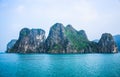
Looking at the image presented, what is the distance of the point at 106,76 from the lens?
4756 cm

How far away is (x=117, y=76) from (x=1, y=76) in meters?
30.2

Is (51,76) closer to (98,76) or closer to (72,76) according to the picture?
(72,76)

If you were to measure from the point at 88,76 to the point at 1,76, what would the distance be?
23.1m

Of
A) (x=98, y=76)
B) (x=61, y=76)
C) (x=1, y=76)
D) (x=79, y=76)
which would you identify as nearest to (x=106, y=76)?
(x=98, y=76)

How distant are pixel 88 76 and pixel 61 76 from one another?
23.3ft

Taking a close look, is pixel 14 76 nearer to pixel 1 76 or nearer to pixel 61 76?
pixel 1 76

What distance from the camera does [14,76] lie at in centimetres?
4997

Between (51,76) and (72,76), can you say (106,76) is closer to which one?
(72,76)

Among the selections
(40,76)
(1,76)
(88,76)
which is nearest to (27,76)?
(40,76)

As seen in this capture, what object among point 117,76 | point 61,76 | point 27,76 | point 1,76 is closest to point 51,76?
point 61,76

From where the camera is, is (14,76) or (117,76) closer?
(117,76)

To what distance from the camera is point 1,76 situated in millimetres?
49312

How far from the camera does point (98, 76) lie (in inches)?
1893

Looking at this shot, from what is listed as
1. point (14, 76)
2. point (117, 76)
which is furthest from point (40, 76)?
point (117, 76)
